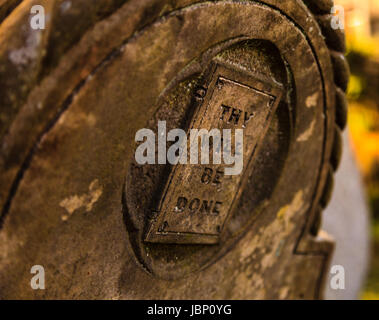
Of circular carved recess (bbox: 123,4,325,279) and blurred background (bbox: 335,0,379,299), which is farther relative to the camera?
blurred background (bbox: 335,0,379,299)

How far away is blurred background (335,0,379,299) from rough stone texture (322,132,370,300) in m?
0.19

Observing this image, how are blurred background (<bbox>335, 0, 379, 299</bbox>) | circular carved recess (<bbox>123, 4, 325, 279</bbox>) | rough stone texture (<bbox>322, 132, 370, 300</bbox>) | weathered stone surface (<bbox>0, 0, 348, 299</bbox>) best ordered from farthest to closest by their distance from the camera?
blurred background (<bbox>335, 0, 379, 299</bbox>), rough stone texture (<bbox>322, 132, 370, 300</bbox>), circular carved recess (<bbox>123, 4, 325, 279</bbox>), weathered stone surface (<bbox>0, 0, 348, 299</bbox>)

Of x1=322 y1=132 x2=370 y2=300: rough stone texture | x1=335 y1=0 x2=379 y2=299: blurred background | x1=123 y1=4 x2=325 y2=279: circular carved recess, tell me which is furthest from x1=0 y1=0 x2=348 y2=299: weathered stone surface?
x1=335 y1=0 x2=379 y2=299: blurred background

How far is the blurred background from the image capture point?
11.6 ft

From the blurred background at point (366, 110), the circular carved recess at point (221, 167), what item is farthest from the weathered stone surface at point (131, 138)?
the blurred background at point (366, 110)

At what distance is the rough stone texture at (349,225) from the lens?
2729 mm

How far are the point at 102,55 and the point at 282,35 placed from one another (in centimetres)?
54

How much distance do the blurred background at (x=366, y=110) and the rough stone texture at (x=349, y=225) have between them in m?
0.19

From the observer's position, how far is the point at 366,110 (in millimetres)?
4480

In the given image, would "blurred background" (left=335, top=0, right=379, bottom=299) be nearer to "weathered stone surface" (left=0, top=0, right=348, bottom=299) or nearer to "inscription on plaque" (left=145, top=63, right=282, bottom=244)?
"weathered stone surface" (left=0, top=0, right=348, bottom=299)

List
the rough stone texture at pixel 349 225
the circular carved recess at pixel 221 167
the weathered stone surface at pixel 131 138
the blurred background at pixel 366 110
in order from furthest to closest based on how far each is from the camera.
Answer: the blurred background at pixel 366 110, the rough stone texture at pixel 349 225, the circular carved recess at pixel 221 167, the weathered stone surface at pixel 131 138

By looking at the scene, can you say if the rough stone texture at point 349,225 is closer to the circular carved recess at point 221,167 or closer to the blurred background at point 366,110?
the blurred background at point 366,110

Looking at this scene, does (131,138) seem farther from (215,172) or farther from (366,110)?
(366,110)
